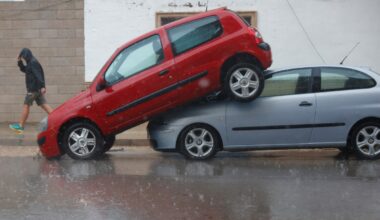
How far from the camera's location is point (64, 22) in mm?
14164

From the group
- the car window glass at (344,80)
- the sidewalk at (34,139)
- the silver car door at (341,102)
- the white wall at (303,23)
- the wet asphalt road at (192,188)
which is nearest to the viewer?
the wet asphalt road at (192,188)

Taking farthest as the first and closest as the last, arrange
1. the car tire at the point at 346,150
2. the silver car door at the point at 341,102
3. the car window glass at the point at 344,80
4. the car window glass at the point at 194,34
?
1. the car tire at the point at 346,150
2. the car window glass at the point at 194,34
3. the car window glass at the point at 344,80
4. the silver car door at the point at 341,102

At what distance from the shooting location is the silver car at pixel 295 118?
8719mm

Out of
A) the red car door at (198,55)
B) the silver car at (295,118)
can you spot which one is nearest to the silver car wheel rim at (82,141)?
the silver car at (295,118)

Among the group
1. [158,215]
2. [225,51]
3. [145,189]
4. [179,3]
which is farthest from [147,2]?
[158,215]

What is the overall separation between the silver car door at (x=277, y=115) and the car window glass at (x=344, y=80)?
0.79ft

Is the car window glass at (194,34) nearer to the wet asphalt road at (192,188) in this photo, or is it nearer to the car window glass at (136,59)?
the car window glass at (136,59)

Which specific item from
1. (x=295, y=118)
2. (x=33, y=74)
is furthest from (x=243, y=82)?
(x=33, y=74)

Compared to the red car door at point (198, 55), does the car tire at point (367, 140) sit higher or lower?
lower

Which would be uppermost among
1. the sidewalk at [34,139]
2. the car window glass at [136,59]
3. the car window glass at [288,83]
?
the car window glass at [136,59]

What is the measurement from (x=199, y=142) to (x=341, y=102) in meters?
2.10

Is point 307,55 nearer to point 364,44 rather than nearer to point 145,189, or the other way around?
point 364,44

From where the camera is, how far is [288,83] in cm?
890

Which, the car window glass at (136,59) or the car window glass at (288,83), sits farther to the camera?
the car window glass at (136,59)
